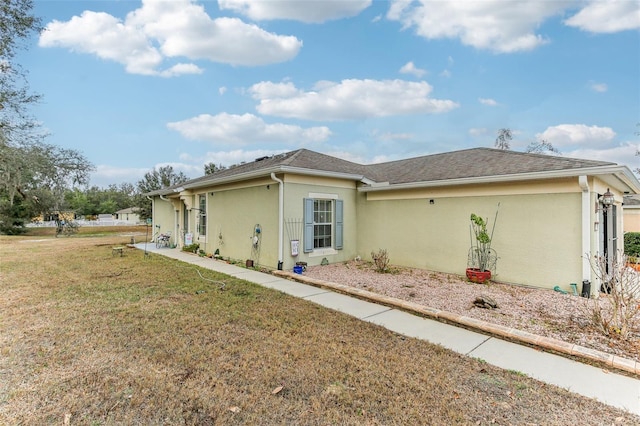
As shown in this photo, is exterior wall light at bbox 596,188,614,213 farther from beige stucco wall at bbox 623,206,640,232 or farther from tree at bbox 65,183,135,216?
tree at bbox 65,183,135,216

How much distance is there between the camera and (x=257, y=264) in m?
9.55

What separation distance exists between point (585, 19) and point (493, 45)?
8.32 feet

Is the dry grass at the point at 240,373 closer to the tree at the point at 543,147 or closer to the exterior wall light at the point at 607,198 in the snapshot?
the exterior wall light at the point at 607,198

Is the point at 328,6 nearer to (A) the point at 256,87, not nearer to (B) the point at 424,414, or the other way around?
(A) the point at 256,87

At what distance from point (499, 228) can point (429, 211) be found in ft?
6.13

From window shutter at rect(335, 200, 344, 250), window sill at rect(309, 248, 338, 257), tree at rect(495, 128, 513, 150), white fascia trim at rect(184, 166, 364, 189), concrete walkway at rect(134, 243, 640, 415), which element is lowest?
concrete walkway at rect(134, 243, 640, 415)

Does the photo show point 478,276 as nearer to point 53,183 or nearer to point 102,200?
point 53,183

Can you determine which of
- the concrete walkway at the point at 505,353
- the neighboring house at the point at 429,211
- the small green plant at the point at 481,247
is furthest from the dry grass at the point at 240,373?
the small green plant at the point at 481,247

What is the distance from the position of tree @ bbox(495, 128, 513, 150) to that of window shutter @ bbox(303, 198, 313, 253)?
22130 millimetres

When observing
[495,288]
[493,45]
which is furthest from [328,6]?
[495,288]

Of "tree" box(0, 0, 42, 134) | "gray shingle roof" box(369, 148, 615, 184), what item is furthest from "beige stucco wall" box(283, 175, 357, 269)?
"tree" box(0, 0, 42, 134)

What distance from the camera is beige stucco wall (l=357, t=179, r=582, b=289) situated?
6.43m

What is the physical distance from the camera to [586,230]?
241 inches

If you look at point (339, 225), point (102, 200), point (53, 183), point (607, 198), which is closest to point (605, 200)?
point (607, 198)
